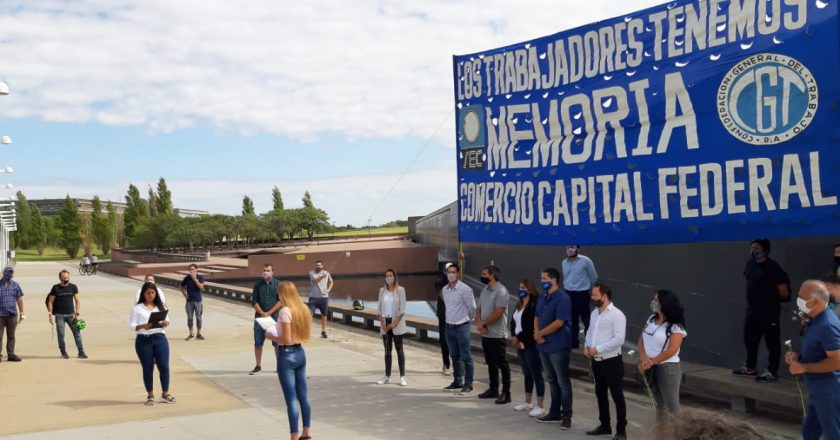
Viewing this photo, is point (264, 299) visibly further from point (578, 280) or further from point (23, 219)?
point (23, 219)

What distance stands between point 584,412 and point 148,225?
85.5m

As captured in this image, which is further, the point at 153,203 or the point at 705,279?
the point at 153,203

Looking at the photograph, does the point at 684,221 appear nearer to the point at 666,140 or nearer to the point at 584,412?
the point at 666,140

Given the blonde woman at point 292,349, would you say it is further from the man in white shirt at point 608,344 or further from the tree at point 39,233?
the tree at point 39,233

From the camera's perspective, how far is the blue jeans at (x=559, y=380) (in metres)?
7.57

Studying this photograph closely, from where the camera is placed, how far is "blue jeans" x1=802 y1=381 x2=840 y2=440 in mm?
5165

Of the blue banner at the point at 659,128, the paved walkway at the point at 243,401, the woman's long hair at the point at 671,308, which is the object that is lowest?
the paved walkway at the point at 243,401

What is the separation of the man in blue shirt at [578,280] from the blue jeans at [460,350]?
151 centimetres

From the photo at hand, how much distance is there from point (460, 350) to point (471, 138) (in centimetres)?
297

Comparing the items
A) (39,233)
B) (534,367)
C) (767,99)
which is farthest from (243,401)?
(39,233)

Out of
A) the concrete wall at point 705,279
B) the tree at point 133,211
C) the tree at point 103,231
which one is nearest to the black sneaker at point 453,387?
the concrete wall at point 705,279

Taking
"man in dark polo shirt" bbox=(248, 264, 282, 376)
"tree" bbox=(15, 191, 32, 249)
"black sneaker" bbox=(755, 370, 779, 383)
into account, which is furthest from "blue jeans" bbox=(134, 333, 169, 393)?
"tree" bbox=(15, 191, 32, 249)

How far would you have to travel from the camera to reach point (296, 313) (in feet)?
22.7

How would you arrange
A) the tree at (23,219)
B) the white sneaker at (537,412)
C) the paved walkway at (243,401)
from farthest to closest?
the tree at (23,219), the white sneaker at (537,412), the paved walkway at (243,401)
